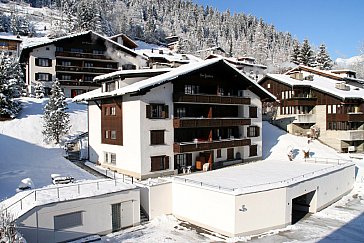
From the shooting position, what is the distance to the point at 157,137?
2909 cm

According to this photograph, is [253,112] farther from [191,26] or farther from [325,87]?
[191,26]

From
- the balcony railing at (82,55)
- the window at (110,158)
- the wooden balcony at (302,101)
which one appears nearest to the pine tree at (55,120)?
the window at (110,158)

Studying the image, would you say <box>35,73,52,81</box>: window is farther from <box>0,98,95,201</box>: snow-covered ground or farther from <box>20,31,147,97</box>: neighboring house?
<box>0,98,95,201</box>: snow-covered ground

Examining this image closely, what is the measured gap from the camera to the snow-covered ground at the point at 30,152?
2650cm

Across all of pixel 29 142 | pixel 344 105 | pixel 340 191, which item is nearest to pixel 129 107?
pixel 29 142

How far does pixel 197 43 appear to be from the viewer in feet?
495

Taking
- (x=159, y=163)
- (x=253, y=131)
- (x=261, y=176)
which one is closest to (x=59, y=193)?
(x=159, y=163)

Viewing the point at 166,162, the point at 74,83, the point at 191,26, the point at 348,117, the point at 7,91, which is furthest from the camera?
the point at 191,26

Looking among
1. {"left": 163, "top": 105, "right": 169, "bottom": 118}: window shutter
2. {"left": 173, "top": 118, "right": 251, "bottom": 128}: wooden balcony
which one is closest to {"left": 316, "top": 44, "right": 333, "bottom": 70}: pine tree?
{"left": 173, "top": 118, "right": 251, "bottom": 128}: wooden balcony

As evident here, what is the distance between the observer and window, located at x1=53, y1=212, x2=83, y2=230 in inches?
762

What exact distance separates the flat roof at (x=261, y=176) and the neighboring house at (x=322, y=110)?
1404cm

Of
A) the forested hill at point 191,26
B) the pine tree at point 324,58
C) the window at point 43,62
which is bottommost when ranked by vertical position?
the window at point 43,62

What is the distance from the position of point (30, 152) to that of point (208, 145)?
60.4 feet

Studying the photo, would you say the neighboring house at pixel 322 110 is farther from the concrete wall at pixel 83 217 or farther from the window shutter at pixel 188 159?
the concrete wall at pixel 83 217
